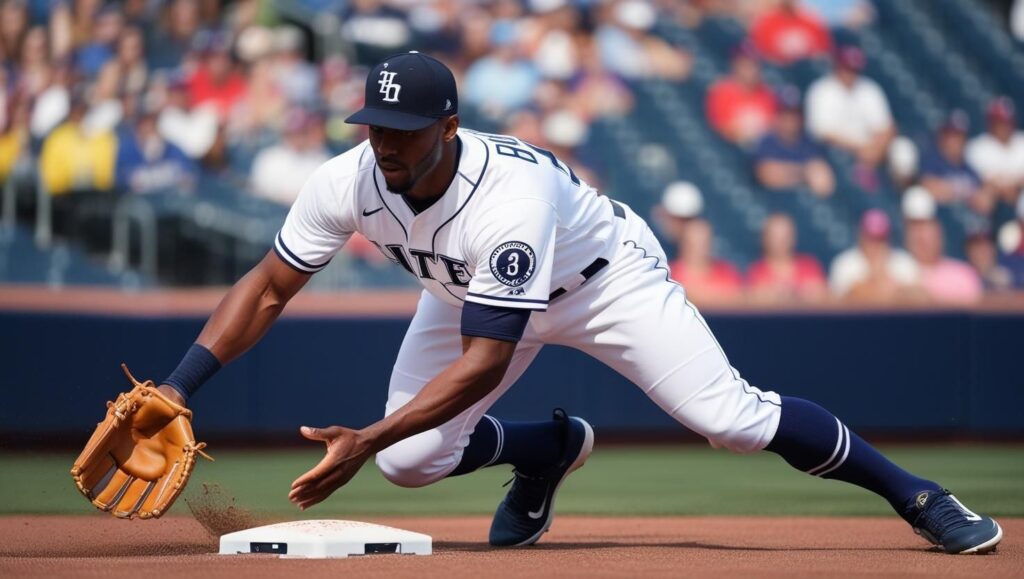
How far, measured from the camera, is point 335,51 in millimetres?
10766

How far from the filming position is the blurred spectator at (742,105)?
1109 cm

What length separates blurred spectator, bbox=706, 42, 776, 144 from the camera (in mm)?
11094

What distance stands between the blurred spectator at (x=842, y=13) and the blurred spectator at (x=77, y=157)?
591 cm

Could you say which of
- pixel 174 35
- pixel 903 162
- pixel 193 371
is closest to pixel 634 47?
pixel 903 162

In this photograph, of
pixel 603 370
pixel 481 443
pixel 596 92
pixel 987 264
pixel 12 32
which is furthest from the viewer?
pixel 596 92

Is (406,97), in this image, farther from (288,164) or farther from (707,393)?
(288,164)

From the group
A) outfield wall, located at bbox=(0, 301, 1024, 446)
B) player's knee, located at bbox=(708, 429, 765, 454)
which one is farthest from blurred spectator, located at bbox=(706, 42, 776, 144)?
player's knee, located at bbox=(708, 429, 765, 454)

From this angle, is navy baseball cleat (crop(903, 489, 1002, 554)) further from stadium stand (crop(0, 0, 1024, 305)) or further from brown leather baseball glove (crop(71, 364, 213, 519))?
stadium stand (crop(0, 0, 1024, 305))

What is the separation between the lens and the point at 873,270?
31.9 feet

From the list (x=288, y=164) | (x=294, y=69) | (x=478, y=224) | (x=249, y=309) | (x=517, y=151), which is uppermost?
(x=517, y=151)

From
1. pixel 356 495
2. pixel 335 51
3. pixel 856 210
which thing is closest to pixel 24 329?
pixel 356 495

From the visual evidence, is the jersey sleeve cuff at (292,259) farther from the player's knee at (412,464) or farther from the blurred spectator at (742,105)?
the blurred spectator at (742,105)

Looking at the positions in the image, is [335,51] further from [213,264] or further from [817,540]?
[817,540]

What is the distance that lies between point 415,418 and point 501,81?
24.5 ft
